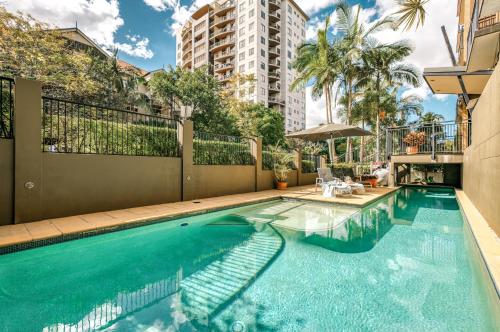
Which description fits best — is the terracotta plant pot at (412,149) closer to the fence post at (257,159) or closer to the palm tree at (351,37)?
the palm tree at (351,37)

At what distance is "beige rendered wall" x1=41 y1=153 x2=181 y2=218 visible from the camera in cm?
539

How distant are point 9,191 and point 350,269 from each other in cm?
632

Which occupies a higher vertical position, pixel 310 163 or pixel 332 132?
pixel 332 132

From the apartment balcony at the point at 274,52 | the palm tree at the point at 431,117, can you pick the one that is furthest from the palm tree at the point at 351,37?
the apartment balcony at the point at 274,52

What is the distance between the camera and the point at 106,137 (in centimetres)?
668

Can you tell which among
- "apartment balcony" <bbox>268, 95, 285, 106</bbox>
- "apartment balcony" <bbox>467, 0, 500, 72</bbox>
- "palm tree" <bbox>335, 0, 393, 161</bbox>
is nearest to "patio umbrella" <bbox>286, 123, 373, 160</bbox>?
"apartment balcony" <bbox>467, 0, 500, 72</bbox>

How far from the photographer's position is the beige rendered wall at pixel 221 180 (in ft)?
28.1

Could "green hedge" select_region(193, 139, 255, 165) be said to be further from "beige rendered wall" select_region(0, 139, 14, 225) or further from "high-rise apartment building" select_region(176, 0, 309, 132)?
"high-rise apartment building" select_region(176, 0, 309, 132)

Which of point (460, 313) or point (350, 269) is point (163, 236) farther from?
point (460, 313)

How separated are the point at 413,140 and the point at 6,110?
50.1 feet

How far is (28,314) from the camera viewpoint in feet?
7.81

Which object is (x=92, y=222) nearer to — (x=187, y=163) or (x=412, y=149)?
(x=187, y=163)

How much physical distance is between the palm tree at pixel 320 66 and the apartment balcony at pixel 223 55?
3201 centimetres

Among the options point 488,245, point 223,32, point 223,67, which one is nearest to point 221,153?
point 488,245
